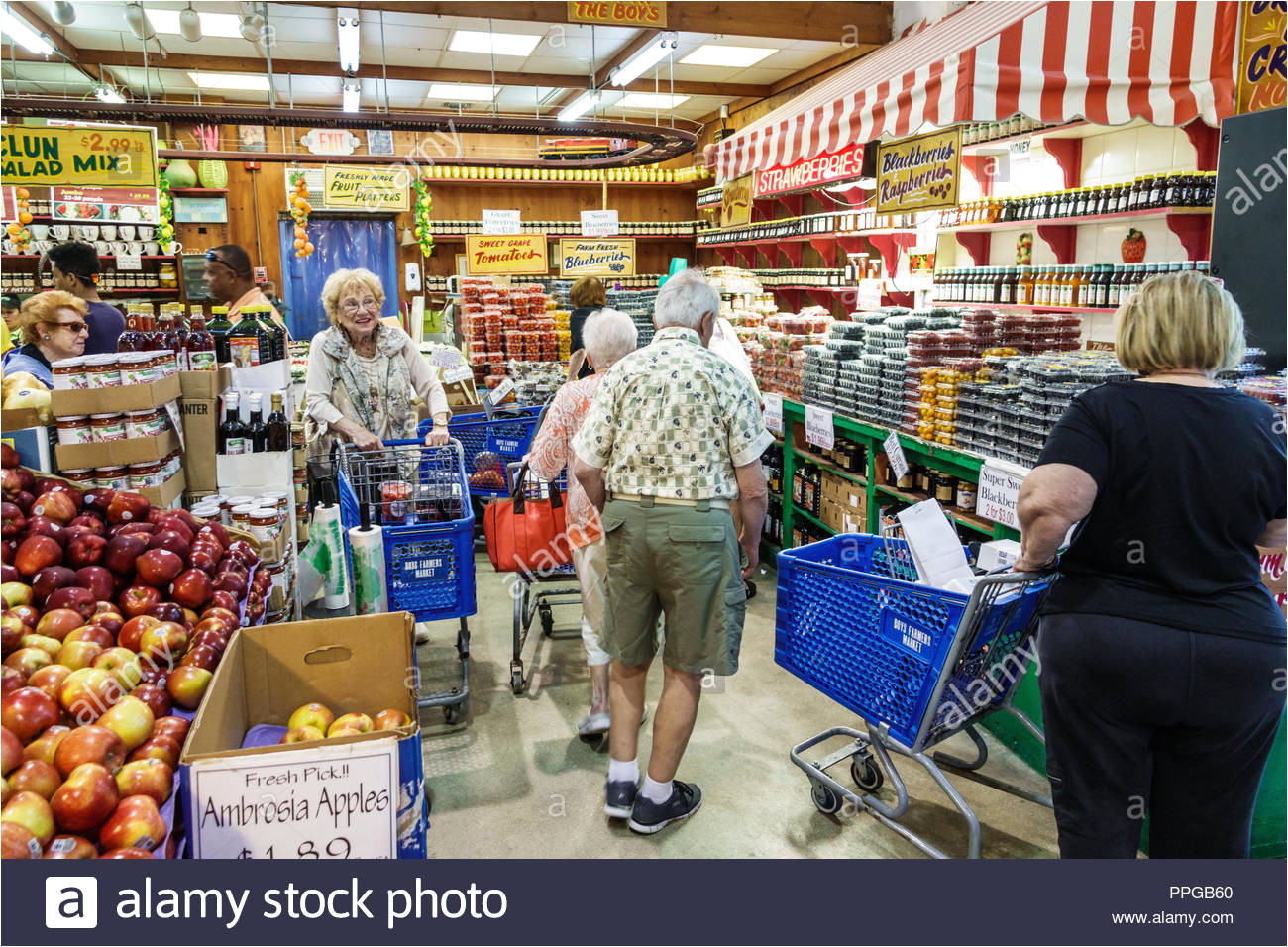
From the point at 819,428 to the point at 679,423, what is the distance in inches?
95.1

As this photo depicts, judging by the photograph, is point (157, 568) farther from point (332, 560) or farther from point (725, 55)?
point (725, 55)

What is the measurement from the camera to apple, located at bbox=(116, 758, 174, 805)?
57.4 inches

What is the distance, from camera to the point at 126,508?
2252 millimetres

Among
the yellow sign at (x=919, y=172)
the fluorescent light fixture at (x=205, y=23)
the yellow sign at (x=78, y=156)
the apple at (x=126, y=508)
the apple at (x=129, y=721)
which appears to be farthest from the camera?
the fluorescent light fixture at (x=205, y=23)

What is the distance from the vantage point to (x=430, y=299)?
42.3 ft

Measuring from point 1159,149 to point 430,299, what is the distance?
31.9 ft

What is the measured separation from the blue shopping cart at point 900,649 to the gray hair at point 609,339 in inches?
37.4

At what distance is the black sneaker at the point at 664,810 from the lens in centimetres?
277

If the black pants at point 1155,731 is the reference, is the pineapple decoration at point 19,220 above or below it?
above

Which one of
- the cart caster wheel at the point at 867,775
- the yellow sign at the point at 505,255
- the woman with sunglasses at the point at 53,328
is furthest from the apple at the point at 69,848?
the yellow sign at the point at 505,255

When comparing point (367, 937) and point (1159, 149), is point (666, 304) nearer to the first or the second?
point (367, 937)

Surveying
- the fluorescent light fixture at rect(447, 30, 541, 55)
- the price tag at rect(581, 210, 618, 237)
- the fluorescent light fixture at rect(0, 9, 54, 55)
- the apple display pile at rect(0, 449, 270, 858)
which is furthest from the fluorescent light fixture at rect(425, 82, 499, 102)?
the apple display pile at rect(0, 449, 270, 858)

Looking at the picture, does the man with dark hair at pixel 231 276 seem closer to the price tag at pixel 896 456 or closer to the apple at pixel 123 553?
the apple at pixel 123 553

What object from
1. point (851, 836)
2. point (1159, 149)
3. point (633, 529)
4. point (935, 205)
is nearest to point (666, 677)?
point (633, 529)
